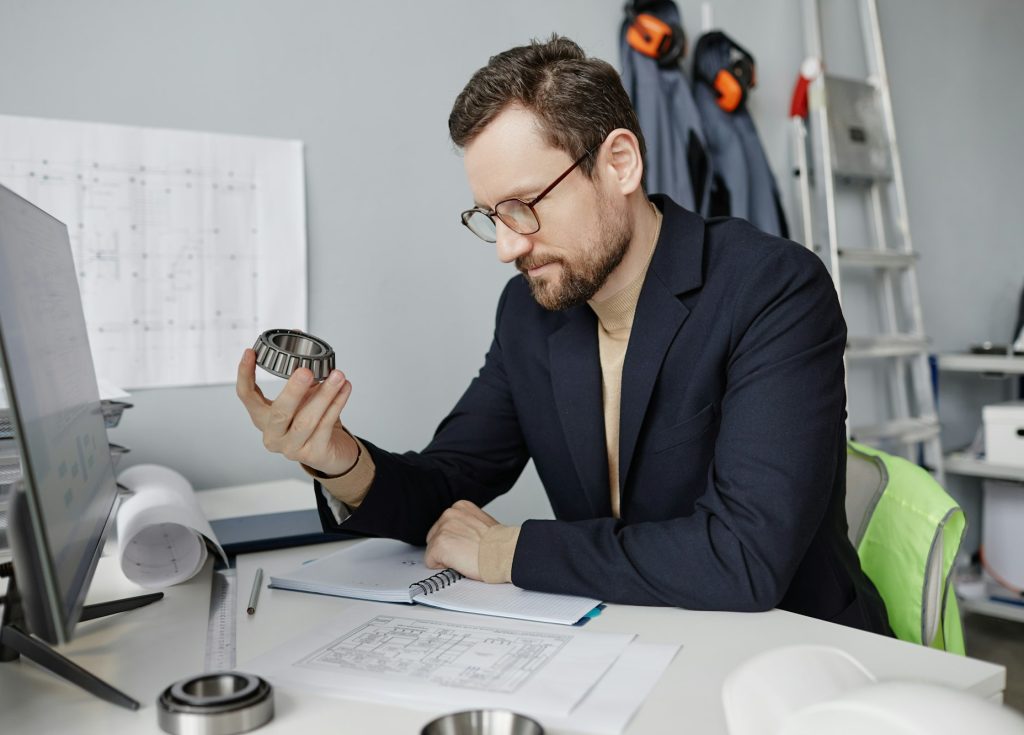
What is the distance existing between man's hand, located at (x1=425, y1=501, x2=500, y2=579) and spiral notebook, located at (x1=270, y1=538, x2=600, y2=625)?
12 millimetres

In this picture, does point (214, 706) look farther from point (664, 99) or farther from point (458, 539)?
point (664, 99)

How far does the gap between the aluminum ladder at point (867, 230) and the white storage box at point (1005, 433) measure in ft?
0.49

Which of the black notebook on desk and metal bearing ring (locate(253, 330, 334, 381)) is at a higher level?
metal bearing ring (locate(253, 330, 334, 381))

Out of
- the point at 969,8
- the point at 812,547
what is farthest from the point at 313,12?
the point at 969,8

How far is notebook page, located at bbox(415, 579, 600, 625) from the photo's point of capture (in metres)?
0.93

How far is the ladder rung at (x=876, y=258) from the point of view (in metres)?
2.72

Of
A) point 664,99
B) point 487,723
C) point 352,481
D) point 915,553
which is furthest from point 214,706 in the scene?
point 664,99

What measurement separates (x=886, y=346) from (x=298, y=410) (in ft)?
7.37

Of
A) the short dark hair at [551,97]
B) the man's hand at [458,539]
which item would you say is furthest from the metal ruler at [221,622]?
the short dark hair at [551,97]

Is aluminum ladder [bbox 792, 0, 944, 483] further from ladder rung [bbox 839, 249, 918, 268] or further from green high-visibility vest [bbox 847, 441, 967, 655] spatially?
green high-visibility vest [bbox 847, 441, 967, 655]

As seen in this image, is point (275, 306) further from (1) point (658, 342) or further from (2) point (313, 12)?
(1) point (658, 342)

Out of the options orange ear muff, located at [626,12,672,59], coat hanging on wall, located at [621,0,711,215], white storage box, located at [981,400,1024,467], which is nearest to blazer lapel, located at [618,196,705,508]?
coat hanging on wall, located at [621,0,711,215]

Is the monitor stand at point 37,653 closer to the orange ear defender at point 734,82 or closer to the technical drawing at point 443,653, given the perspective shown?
the technical drawing at point 443,653

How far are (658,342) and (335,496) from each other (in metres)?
0.48
